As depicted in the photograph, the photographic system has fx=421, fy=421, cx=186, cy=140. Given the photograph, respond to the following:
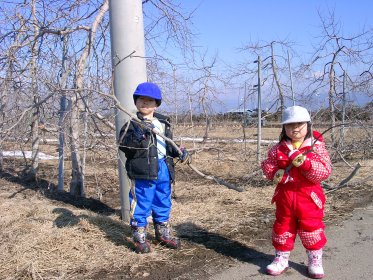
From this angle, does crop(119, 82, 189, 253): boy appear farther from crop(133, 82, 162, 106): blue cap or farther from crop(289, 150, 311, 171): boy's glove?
crop(289, 150, 311, 171): boy's glove

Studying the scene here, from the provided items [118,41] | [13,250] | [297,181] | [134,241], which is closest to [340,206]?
[297,181]

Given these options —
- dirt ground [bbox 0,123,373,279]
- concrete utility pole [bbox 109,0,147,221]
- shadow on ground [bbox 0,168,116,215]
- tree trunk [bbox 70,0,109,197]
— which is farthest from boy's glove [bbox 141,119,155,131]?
shadow on ground [bbox 0,168,116,215]

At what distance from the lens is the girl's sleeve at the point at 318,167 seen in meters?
2.97

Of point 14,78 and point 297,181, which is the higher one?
point 14,78

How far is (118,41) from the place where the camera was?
165 inches

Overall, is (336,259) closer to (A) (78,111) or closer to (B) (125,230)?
(B) (125,230)

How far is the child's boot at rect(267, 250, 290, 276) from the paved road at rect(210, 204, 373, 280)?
4cm

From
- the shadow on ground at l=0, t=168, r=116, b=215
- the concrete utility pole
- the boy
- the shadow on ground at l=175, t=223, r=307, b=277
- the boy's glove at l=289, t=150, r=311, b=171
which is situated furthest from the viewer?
the shadow on ground at l=0, t=168, r=116, b=215

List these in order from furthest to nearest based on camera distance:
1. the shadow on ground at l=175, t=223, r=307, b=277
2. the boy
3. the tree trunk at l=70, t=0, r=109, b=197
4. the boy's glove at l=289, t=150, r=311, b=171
A: the tree trunk at l=70, t=0, r=109, b=197
the boy
the shadow on ground at l=175, t=223, r=307, b=277
the boy's glove at l=289, t=150, r=311, b=171

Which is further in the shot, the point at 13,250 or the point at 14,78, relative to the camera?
the point at 14,78

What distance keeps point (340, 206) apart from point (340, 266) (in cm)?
177

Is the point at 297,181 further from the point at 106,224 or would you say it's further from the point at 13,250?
the point at 13,250

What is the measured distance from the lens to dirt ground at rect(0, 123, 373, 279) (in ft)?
10.7

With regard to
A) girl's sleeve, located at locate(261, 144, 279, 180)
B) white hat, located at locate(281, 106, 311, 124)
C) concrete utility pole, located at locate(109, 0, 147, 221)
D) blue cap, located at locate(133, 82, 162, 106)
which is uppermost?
concrete utility pole, located at locate(109, 0, 147, 221)
